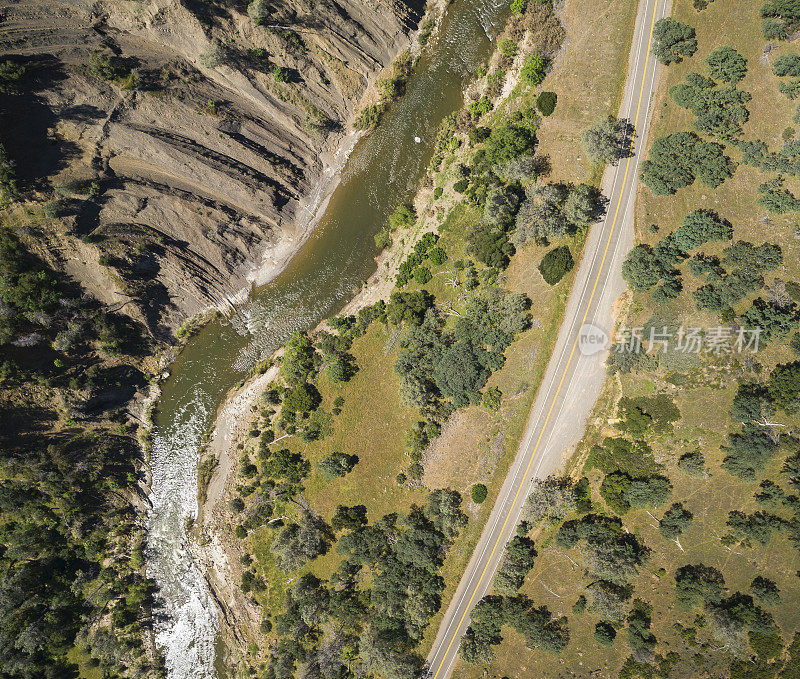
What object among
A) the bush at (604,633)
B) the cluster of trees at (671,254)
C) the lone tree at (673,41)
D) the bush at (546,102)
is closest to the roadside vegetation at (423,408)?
the bush at (546,102)

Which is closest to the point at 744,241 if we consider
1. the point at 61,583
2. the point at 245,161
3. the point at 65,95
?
the point at 245,161

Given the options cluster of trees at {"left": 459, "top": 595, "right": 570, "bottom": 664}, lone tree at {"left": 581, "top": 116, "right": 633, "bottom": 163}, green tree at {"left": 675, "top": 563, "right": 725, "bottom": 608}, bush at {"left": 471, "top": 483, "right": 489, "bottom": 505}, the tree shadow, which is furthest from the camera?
bush at {"left": 471, "top": 483, "right": 489, "bottom": 505}

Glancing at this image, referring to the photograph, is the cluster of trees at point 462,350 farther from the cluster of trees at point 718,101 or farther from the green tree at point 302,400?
the cluster of trees at point 718,101

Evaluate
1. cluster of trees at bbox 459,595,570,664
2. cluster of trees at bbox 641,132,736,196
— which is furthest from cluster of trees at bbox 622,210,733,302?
cluster of trees at bbox 459,595,570,664

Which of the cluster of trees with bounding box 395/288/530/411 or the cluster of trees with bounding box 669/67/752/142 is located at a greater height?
the cluster of trees with bounding box 669/67/752/142

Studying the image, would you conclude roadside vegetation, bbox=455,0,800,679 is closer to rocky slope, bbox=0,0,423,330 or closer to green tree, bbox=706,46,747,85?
green tree, bbox=706,46,747,85

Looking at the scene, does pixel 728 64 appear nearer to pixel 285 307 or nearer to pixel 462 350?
pixel 462 350

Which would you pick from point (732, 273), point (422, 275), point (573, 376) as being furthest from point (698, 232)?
point (422, 275)
